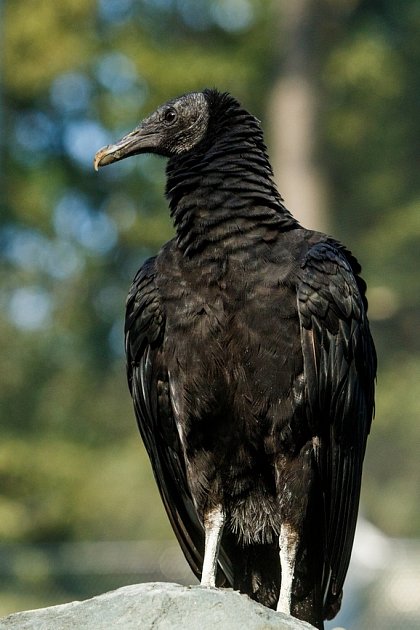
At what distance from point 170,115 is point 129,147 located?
232 mm

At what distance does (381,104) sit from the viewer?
16062mm

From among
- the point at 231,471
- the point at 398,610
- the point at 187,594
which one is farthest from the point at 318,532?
the point at 398,610

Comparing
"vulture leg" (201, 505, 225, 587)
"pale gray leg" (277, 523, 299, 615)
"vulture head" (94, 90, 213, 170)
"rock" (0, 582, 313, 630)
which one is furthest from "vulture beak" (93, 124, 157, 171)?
"rock" (0, 582, 313, 630)

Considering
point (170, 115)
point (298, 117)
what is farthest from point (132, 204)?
point (170, 115)

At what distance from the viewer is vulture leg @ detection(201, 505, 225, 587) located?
13.5ft

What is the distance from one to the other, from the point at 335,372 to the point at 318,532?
2.04ft

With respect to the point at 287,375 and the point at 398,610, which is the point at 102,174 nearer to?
the point at 398,610

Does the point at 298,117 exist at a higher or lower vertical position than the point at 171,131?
higher

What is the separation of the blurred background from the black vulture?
7.45 m

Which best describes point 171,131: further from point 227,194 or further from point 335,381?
point 335,381

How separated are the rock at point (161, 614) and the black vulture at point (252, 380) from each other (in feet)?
1.84

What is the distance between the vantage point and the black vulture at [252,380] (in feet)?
13.6

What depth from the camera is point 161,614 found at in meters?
3.44

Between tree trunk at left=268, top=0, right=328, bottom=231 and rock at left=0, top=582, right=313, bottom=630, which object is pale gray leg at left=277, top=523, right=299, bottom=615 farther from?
tree trunk at left=268, top=0, right=328, bottom=231
